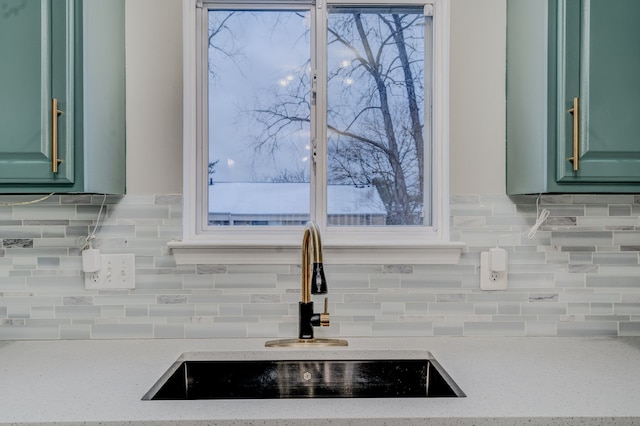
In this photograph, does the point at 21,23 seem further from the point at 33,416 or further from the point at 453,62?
the point at 453,62

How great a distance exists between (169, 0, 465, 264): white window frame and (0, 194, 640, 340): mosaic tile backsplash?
42 mm

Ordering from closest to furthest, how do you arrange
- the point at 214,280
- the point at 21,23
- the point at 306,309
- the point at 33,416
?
1. the point at 33,416
2. the point at 21,23
3. the point at 306,309
4. the point at 214,280

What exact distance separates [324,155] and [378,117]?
0.77ft

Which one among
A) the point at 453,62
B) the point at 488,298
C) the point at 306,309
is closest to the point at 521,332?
the point at 488,298

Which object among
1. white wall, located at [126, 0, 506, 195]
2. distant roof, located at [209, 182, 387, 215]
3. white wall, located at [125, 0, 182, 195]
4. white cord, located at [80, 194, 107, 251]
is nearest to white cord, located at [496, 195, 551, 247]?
white wall, located at [126, 0, 506, 195]

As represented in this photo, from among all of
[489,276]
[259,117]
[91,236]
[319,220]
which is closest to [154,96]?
[259,117]

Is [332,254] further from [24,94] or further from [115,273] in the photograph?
[24,94]

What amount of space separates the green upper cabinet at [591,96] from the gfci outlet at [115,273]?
1.31 meters

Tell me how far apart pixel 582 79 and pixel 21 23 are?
4.98 ft

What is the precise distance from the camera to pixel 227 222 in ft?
5.62

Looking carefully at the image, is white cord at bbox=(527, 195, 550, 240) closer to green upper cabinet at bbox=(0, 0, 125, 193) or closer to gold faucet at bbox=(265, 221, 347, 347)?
gold faucet at bbox=(265, 221, 347, 347)

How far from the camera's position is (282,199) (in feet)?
5.62

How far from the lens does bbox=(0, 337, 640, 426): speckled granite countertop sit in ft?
3.26

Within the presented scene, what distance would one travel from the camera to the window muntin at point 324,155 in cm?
165
